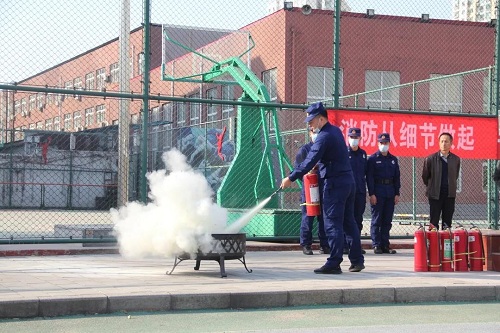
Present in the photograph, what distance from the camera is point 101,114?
2055 cm

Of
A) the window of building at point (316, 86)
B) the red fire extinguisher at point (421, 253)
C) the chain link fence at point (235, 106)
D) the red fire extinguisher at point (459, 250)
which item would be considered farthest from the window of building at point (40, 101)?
the window of building at point (316, 86)

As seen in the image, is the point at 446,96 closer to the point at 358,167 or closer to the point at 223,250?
the point at 358,167

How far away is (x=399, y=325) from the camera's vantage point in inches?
290

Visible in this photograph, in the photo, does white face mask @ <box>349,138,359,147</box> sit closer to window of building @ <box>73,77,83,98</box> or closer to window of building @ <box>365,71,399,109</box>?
window of building @ <box>73,77,83,98</box>

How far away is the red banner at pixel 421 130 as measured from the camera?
47.9ft

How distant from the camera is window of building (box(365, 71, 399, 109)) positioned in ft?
87.5

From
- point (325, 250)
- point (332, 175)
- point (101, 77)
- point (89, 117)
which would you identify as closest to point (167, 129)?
point (89, 117)

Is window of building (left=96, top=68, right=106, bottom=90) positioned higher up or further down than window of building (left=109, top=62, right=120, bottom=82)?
further down

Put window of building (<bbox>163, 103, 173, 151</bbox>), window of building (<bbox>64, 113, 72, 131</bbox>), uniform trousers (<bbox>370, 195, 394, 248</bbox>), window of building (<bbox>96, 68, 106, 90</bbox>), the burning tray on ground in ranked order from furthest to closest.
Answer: window of building (<bbox>163, 103, 173, 151</bbox>) < window of building (<bbox>64, 113, 72, 131</bbox>) < window of building (<bbox>96, 68, 106, 90</bbox>) < uniform trousers (<bbox>370, 195, 394, 248</bbox>) < the burning tray on ground

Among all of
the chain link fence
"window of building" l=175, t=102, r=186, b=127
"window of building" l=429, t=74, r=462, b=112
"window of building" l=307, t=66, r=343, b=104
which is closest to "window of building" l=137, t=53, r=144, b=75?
the chain link fence

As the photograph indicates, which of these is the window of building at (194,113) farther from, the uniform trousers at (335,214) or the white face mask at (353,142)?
the uniform trousers at (335,214)

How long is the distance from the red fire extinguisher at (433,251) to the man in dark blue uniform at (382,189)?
2904 millimetres

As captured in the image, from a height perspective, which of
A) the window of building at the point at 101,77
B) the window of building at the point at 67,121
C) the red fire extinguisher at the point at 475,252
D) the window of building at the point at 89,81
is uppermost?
the window of building at the point at 101,77

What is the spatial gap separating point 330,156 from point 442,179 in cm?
362
